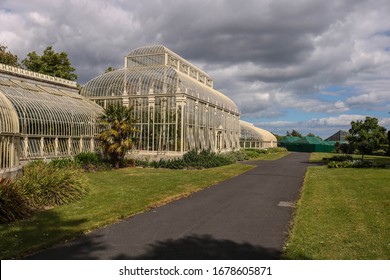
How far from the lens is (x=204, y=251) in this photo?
712cm

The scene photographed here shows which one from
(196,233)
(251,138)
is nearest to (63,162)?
(196,233)

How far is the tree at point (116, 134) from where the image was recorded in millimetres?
24406

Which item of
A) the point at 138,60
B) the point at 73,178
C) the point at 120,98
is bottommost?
the point at 73,178

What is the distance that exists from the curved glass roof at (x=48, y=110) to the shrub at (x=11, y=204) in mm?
7821

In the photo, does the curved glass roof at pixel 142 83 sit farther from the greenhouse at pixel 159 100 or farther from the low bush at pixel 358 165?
the low bush at pixel 358 165

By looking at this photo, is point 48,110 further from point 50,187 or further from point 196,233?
point 196,233

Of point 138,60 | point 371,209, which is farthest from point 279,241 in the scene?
point 138,60

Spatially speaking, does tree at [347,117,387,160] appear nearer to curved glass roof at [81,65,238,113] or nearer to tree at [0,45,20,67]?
curved glass roof at [81,65,238,113]

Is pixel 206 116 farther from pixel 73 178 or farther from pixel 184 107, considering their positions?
pixel 73 178

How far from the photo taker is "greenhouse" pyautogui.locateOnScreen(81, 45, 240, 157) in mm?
27609

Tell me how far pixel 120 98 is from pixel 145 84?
108 inches

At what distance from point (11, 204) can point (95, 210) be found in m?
2.45

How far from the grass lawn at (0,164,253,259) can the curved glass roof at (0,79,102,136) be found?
6488 mm

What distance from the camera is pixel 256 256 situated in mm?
6855
